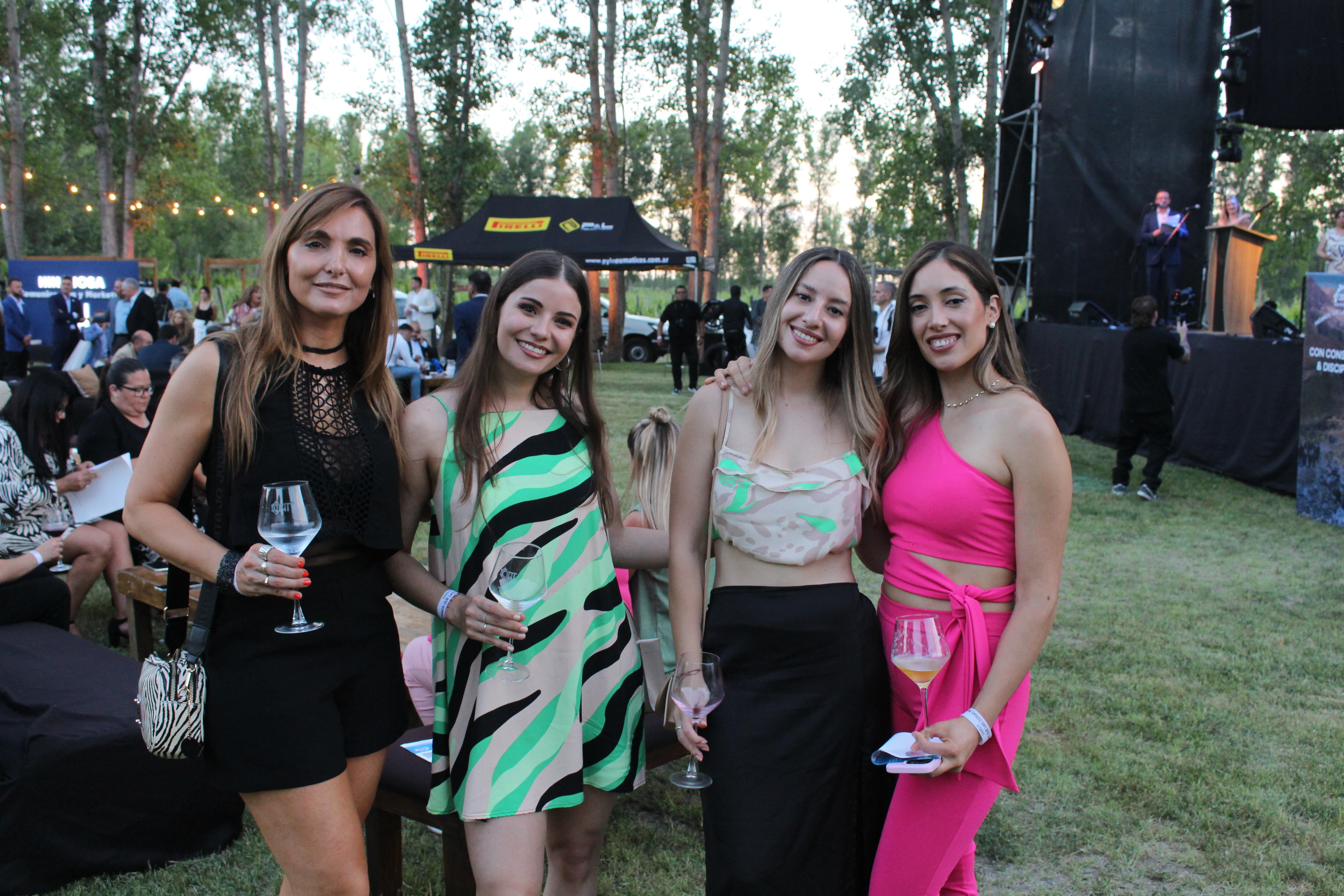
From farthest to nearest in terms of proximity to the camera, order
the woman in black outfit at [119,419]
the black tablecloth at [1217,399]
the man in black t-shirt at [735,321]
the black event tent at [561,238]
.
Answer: the man in black t-shirt at [735,321], the black event tent at [561,238], the black tablecloth at [1217,399], the woman in black outfit at [119,419]

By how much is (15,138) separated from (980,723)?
29.7 metres

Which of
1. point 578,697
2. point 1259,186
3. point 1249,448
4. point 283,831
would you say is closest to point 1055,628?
point 578,697

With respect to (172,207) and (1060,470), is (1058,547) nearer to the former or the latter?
(1060,470)

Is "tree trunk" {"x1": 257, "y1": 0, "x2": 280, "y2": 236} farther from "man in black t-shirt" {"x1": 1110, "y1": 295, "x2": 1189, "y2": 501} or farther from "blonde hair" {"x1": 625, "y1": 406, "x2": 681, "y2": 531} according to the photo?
"blonde hair" {"x1": 625, "y1": 406, "x2": 681, "y2": 531}

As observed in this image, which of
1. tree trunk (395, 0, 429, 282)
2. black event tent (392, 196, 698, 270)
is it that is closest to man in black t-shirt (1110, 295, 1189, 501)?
black event tent (392, 196, 698, 270)

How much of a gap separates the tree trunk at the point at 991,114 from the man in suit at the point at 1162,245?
10.7 meters

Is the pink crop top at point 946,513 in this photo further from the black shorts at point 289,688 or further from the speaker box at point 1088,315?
the speaker box at point 1088,315

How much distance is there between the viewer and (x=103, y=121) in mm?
25094

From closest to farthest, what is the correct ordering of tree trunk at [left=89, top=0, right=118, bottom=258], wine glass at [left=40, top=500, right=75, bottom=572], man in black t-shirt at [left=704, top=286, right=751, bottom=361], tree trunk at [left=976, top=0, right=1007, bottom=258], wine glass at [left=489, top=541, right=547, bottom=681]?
wine glass at [left=489, top=541, right=547, bottom=681] < wine glass at [left=40, top=500, right=75, bottom=572] < man in black t-shirt at [left=704, top=286, right=751, bottom=361] < tree trunk at [left=976, top=0, right=1007, bottom=258] < tree trunk at [left=89, top=0, right=118, bottom=258]

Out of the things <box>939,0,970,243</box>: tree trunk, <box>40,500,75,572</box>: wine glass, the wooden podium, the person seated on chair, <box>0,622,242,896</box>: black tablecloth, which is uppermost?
<box>939,0,970,243</box>: tree trunk

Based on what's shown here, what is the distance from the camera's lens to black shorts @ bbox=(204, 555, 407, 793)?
1.72 m

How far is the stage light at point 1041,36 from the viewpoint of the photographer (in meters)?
13.3

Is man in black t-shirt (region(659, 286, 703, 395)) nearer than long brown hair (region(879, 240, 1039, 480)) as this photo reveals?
No

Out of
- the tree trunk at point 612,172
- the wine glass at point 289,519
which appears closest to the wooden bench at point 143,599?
the wine glass at point 289,519
